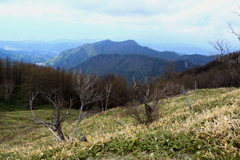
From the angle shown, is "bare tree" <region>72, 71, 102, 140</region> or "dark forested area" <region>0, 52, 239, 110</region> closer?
"bare tree" <region>72, 71, 102, 140</region>

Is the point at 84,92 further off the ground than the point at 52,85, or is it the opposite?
the point at 84,92

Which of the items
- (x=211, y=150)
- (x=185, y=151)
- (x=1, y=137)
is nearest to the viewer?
(x=211, y=150)

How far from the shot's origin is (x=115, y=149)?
195 inches

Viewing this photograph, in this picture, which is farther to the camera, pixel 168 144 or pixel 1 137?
pixel 1 137

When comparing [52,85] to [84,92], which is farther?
[52,85]

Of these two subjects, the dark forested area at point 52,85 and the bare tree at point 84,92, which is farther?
the dark forested area at point 52,85

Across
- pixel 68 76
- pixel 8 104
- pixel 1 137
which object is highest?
pixel 68 76

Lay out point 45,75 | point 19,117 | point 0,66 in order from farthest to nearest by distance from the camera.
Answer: point 0,66 → point 45,75 → point 19,117

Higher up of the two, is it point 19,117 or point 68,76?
point 68,76

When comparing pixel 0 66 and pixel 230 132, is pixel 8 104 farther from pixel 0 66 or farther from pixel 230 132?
pixel 230 132

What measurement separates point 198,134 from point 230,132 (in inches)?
30.3

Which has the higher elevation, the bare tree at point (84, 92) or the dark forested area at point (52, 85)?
the bare tree at point (84, 92)

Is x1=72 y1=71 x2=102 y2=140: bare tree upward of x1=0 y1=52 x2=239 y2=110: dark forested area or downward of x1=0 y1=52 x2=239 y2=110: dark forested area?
upward

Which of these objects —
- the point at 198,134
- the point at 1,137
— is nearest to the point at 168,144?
the point at 198,134
